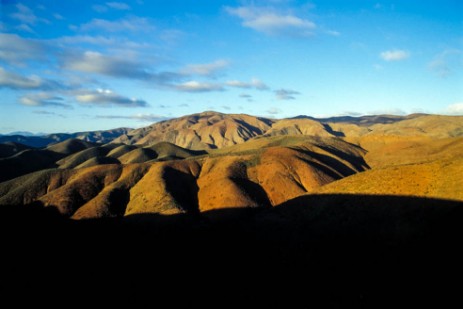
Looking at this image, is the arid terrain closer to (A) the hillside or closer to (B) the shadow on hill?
(B) the shadow on hill

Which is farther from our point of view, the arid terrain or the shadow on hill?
the arid terrain

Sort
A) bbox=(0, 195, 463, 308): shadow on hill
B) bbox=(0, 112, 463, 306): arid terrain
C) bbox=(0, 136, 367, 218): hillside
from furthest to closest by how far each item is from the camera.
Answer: bbox=(0, 136, 367, 218): hillside < bbox=(0, 112, 463, 306): arid terrain < bbox=(0, 195, 463, 308): shadow on hill

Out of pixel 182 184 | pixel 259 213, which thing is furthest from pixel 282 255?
pixel 182 184

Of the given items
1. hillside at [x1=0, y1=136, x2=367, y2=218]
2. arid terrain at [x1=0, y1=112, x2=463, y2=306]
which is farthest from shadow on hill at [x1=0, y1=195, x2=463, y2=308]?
hillside at [x1=0, y1=136, x2=367, y2=218]

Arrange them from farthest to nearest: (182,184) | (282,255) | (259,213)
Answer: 1. (182,184)
2. (259,213)
3. (282,255)

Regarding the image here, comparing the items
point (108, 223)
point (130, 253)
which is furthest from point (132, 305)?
point (108, 223)

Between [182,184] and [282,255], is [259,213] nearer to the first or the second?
[282,255]

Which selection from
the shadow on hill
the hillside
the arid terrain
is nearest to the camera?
the shadow on hill

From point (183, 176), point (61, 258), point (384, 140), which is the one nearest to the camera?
point (61, 258)

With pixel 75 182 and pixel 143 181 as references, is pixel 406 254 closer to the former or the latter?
pixel 143 181
